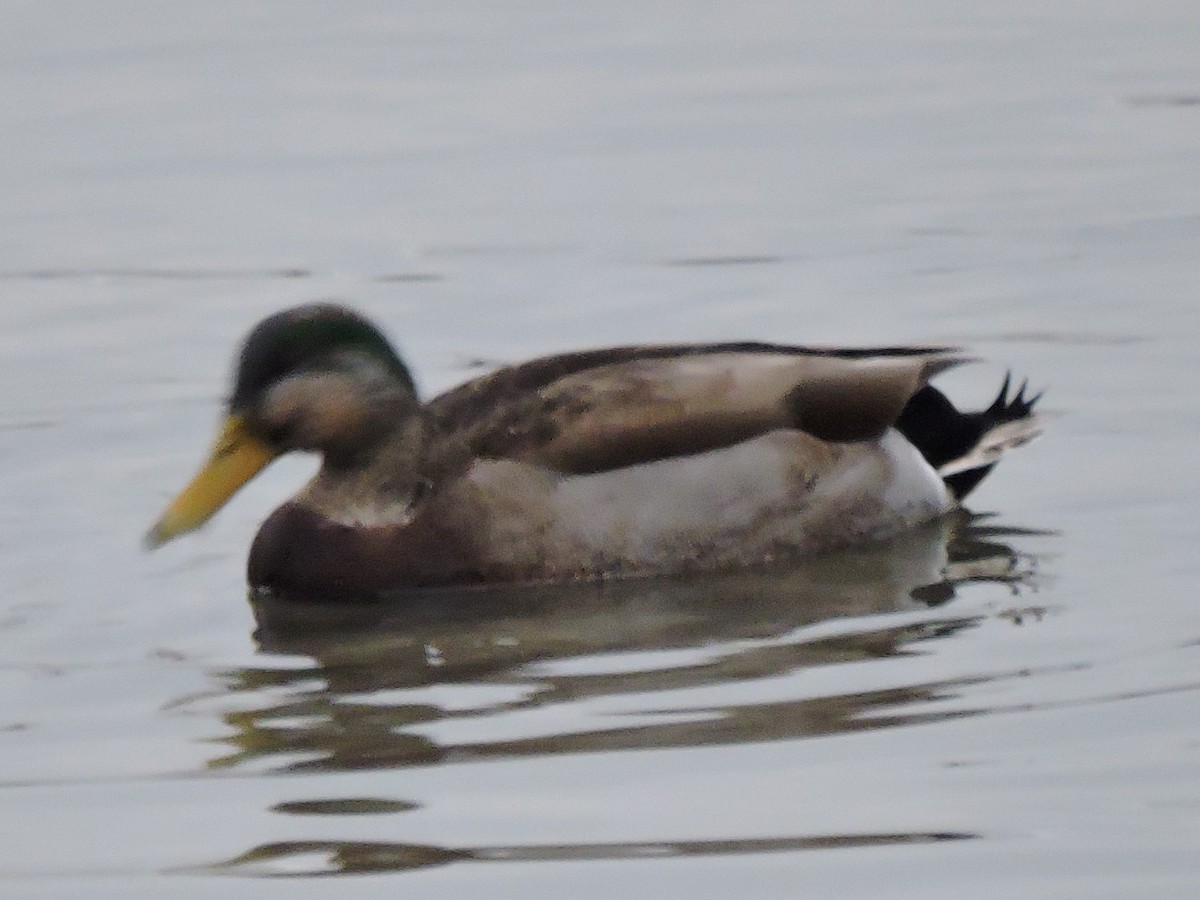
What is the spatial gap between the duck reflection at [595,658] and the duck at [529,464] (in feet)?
0.38

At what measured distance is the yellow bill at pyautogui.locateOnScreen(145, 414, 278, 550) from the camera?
30.4 ft

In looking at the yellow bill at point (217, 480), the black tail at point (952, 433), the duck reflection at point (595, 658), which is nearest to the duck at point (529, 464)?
the yellow bill at point (217, 480)

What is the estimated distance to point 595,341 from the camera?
12.0 meters

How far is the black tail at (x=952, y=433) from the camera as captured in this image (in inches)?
400

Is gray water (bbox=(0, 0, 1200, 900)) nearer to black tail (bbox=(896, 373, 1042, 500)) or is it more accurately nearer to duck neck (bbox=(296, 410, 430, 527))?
black tail (bbox=(896, 373, 1042, 500))

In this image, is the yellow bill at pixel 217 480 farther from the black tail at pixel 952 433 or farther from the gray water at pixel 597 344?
the black tail at pixel 952 433

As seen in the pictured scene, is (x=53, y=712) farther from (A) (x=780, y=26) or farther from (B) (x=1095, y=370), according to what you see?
(A) (x=780, y=26)

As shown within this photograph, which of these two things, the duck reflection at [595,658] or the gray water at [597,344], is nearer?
the gray water at [597,344]

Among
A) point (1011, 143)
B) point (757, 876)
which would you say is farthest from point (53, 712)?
point (1011, 143)

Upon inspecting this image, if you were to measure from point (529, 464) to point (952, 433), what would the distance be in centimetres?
161

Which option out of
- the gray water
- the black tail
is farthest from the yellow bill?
the black tail

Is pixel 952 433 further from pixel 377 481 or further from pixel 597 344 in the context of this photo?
pixel 597 344

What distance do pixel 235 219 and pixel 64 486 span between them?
150 inches

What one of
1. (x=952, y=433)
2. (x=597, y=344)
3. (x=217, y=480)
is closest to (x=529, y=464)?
(x=217, y=480)
